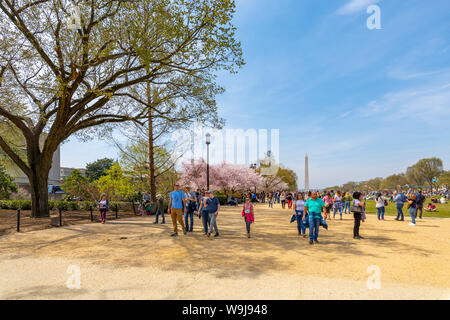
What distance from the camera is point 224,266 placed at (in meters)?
5.89

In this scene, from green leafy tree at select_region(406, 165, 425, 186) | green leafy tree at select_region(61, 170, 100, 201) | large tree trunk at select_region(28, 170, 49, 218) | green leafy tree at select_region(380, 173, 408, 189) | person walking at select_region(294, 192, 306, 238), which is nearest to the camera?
person walking at select_region(294, 192, 306, 238)

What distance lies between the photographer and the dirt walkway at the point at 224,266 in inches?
172

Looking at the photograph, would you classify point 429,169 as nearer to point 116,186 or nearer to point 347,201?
point 347,201

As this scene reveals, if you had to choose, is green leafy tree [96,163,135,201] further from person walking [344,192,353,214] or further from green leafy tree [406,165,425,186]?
green leafy tree [406,165,425,186]

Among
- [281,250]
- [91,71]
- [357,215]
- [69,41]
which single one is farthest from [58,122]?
[357,215]

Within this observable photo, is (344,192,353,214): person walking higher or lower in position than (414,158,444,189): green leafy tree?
lower

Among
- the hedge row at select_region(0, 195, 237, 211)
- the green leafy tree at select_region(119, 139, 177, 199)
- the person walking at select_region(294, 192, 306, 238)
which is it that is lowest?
the hedge row at select_region(0, 195, 237, 211)

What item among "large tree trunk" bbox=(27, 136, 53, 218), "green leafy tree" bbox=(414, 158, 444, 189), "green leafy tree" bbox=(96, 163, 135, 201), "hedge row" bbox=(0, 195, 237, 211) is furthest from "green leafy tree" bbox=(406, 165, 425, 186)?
"large tree trunk" bbox=(27, 136, 53, 218)

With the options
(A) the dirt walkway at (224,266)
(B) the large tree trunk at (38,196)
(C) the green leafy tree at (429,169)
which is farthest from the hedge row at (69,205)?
(C) the green leafy tree at (429,169)

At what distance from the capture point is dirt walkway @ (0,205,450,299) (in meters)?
4.36

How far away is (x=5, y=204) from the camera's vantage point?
2206 centimetres

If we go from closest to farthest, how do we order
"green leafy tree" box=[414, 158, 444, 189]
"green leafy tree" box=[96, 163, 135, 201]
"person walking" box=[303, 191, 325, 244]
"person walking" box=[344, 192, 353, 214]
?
1. "person walking" box=[303, 191, 325, 244]
2. "person walking" box=[344, 192, 353, 214]
3. "green leafy tree" box=[96, 163, 135, 201]
4. "green leafy tree" box=[414, 158, 444, 189]
